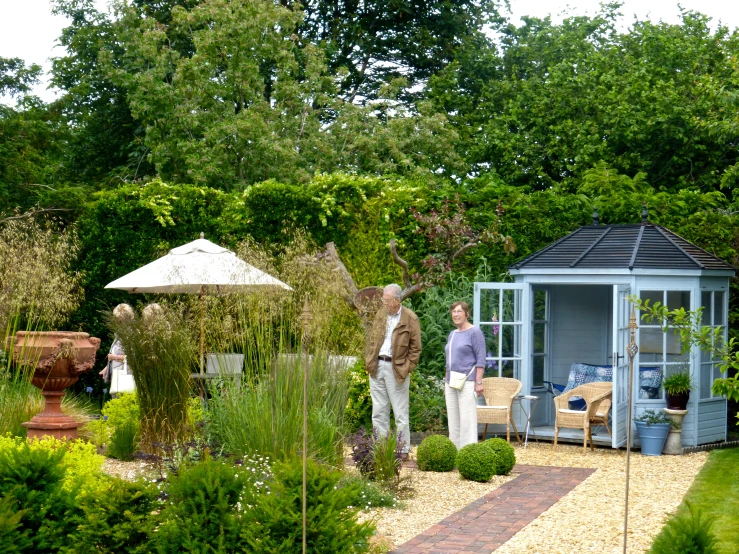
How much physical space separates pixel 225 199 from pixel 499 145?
23.6ft

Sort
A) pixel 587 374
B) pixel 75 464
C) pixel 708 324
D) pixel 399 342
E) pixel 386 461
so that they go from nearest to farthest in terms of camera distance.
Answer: pixel 75 464, pixel 386 461, pixel 399 342, pixel 708 324, pixel 587 374

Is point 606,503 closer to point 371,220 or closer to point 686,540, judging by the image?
point 686,540

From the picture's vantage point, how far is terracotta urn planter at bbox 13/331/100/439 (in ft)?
26.1

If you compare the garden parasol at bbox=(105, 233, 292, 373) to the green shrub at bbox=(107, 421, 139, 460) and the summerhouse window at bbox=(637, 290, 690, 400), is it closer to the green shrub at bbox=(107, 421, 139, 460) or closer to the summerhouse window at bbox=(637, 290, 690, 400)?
the green shrub at bbox=(107, 421, 139, 460)

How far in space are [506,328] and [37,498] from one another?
266 inches

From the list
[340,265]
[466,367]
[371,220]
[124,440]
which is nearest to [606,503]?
[466,367]

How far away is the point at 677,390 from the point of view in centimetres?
980

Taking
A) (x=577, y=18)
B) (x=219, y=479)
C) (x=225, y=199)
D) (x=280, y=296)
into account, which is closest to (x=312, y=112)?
(x=225, y=199)

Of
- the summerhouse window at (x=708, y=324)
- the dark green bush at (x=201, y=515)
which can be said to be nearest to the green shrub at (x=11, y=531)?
the dark green bush at (x=201, y=515)

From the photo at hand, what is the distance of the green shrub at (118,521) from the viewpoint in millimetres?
4621

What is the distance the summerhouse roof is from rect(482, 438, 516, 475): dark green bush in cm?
266

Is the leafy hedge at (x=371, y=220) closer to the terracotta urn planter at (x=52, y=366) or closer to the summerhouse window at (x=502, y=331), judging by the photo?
the summerhouse window at (x=502, y=331)

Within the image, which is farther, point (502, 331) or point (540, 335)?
point (540, 335)

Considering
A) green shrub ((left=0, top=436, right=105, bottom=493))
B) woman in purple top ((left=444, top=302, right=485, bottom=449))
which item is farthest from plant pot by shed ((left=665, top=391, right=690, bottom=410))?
green shrub ((left=0, top=436, right=105, bottom=493))
